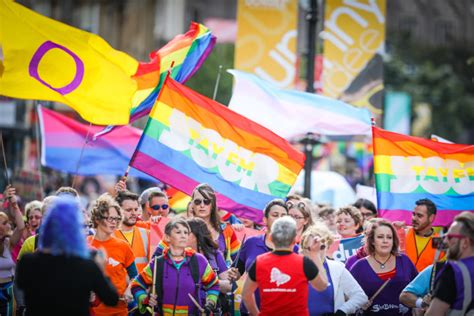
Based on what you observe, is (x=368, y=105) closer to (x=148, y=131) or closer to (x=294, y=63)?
(x=294, y=63)

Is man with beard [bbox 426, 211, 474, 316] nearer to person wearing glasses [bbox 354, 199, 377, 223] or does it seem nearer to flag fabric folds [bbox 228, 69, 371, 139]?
person wearing glasses [bbox 354, 199, 377, 223]

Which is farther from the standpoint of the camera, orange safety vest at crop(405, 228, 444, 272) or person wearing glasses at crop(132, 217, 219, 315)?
orange safety vest at crop(405, 228, 444, 272)

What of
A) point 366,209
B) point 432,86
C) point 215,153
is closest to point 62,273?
point 215,153

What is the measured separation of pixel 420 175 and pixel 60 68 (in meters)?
4.59

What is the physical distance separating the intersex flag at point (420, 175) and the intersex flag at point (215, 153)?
3.57 feet

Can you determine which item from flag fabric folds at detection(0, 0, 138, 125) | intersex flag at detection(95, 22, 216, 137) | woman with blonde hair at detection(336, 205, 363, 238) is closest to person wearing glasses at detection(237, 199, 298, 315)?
woman with blonde hair at detection(336, 205, 363, 238)

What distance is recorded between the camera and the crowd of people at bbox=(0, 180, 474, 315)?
267 inches

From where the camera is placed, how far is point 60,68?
1131cm

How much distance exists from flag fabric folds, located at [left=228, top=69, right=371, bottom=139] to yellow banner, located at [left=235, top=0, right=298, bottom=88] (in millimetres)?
3039

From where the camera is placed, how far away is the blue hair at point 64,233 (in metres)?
6.75

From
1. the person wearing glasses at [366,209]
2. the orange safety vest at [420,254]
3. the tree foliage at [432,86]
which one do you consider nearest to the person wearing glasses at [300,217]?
the orange safety vest at [420,254]

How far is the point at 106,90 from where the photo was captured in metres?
11.7

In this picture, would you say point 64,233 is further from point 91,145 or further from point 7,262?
point 91,145

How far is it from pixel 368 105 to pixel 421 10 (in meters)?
70.3
